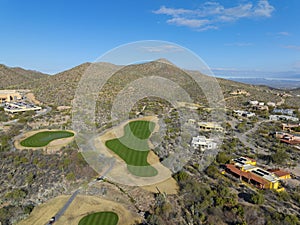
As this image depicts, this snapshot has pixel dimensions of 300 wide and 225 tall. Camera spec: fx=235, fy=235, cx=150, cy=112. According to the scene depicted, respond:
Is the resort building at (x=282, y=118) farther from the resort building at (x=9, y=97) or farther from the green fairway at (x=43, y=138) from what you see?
the resort building at (x=9, y=97)

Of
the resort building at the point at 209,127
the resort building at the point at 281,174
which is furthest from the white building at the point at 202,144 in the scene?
the resort building at the point at 209,127

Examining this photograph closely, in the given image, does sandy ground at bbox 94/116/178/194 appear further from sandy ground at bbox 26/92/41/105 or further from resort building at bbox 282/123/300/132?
Answer: sandy ground at bbox 26/92/41/105

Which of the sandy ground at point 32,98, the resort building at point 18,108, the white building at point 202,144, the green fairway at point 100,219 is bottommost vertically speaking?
the green fairway at point 100,219

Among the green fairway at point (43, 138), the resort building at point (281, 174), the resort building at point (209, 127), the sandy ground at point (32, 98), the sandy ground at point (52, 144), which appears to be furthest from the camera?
the sandy ground at point (32, 98)

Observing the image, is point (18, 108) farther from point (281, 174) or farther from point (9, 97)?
point (281, 174)

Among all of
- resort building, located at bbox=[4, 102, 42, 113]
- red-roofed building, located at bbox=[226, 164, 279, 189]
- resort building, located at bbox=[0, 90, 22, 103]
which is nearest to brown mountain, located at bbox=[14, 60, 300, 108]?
resort building, located at bbox=[0, 90, 22, 103]
